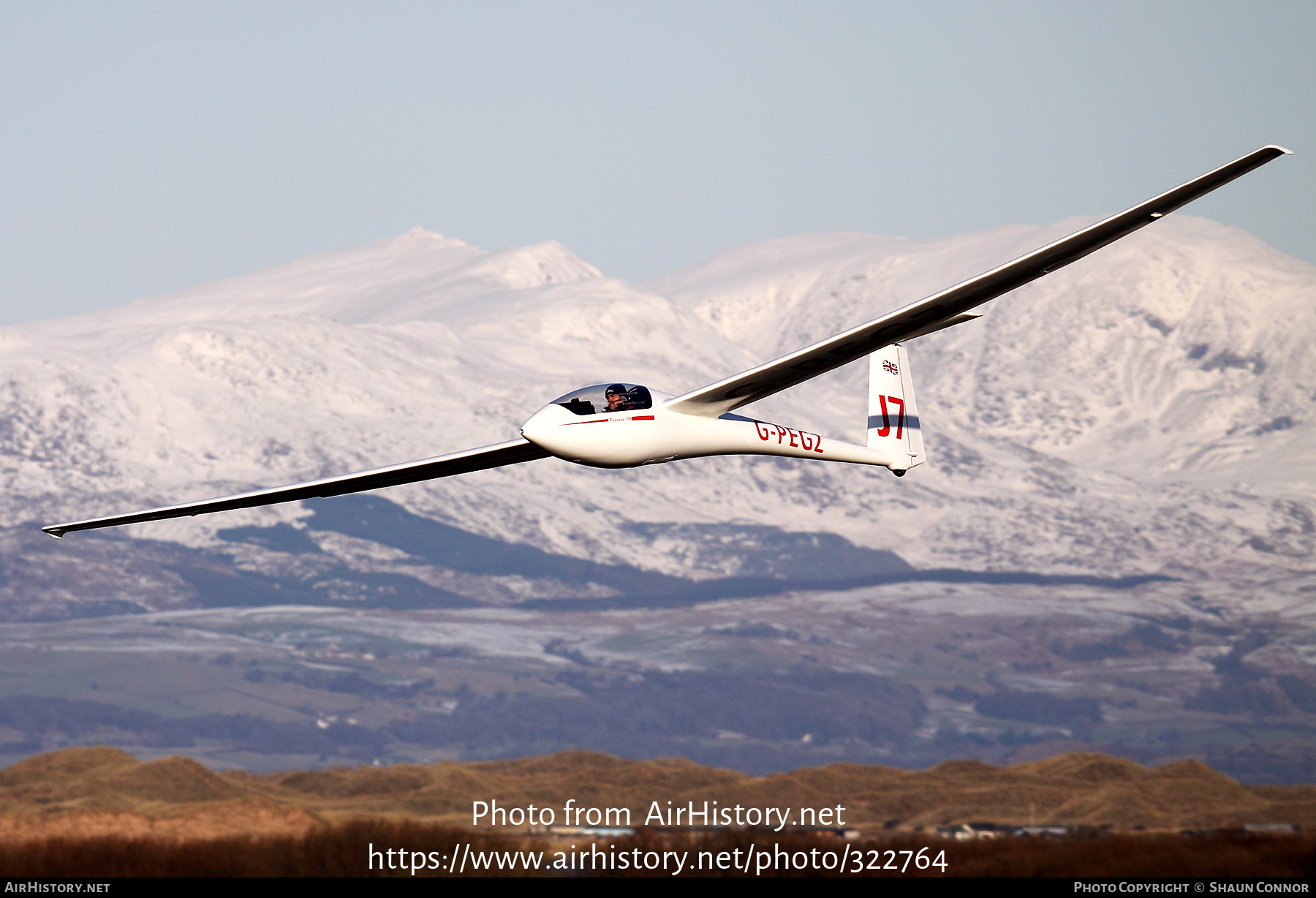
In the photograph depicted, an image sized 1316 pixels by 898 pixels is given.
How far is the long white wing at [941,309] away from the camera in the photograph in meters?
30.8

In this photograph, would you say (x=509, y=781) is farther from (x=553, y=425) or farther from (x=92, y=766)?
(x=553, y=425)

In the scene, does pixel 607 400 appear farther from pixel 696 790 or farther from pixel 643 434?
pixel 696 790

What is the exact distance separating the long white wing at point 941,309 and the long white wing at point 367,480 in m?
4.30

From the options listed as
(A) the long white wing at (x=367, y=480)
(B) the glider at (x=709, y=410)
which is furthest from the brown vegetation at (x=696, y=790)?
(B) the glider at (x=709, y=410)

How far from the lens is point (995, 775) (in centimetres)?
16012

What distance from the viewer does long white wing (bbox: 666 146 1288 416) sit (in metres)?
30.8

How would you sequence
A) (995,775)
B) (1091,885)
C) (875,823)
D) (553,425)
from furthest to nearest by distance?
(995,775)
(875,823)
(1091,885)
(553,425)

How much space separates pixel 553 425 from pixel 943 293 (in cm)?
884

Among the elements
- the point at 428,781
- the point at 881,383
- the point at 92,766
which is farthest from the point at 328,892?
the point at 428,781

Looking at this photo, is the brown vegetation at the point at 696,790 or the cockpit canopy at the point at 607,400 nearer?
the cockpit canopy at the point at 607,400

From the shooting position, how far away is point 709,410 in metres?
35.9

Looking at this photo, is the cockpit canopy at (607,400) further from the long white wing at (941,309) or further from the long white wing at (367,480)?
the long white wing at (367,480)

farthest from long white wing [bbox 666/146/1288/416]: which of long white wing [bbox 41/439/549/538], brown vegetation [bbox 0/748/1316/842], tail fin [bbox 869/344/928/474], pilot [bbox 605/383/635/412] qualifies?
brown vegetation [bbox 0/748/1316/842]

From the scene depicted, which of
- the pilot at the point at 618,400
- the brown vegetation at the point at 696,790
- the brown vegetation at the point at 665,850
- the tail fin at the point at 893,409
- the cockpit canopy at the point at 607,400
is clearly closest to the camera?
the cockpit canopy at the point at 607,400
